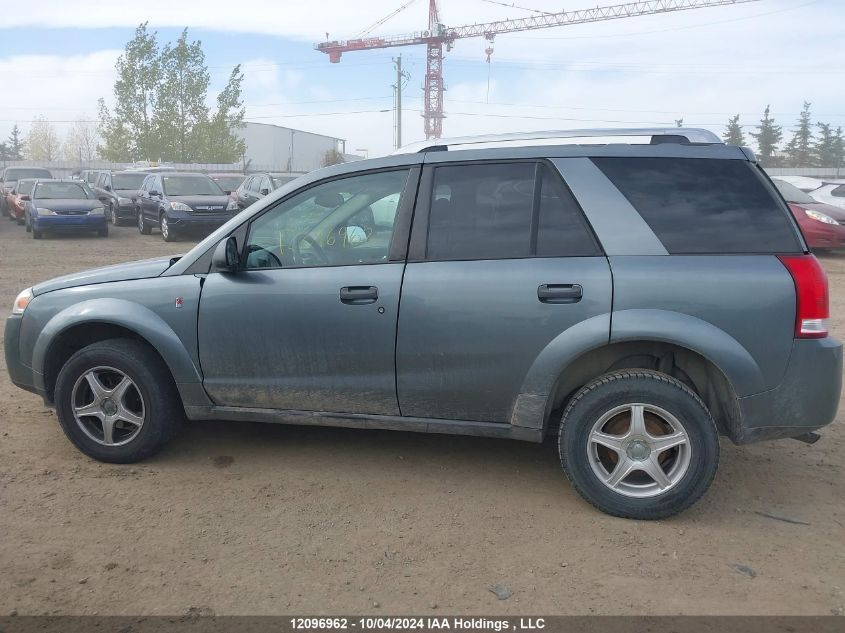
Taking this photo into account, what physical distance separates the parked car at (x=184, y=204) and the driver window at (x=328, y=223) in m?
14.5

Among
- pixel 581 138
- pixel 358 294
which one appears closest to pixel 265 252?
pixel 358 294

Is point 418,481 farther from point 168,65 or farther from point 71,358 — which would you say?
point 168,65

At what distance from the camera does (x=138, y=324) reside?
4.25 metres

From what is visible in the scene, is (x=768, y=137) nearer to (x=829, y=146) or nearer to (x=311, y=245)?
(x=829, y=146)

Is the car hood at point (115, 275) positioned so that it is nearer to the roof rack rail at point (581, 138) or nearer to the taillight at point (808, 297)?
the roof rack rail at point (581, 138)

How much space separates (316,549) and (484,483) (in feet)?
3.71

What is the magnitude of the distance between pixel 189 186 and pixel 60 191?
3652 millimetres

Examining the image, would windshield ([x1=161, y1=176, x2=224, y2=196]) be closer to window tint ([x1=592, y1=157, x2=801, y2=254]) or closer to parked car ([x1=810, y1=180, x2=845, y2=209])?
parked car ([x1=810, y1=180, x2=845, y2=209])

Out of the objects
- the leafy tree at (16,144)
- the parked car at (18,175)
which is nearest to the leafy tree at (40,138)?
the leafy tree at (16,144)

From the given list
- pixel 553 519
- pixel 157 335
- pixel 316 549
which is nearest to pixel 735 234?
pixel 553 519

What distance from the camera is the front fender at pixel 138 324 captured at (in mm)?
4234

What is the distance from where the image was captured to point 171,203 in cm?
1800

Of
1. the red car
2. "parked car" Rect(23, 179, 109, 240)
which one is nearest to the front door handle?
the red car

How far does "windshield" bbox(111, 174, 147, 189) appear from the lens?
23.2 metres
